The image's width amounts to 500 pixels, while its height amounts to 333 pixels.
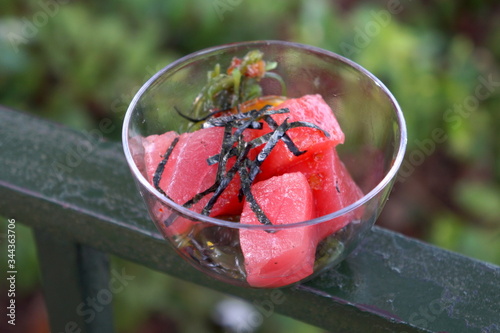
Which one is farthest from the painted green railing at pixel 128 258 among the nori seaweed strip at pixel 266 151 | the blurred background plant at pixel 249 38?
Answer: the blurred background plant at pixel 249 38

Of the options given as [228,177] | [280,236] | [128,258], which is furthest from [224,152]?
[128,258]

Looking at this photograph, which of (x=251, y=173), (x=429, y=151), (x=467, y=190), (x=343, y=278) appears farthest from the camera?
(x=429, y=151)

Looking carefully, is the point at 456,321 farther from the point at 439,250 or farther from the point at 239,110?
the point at 239,110

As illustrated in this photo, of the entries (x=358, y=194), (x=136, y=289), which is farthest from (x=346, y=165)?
(x=136, y=289)

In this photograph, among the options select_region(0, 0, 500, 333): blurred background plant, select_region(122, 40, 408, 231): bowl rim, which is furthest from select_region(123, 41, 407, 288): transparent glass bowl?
select_region(0, 0, 500, 333): blurred background plant

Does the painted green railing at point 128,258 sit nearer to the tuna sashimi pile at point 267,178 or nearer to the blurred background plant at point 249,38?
the tuna sashimi pile at point 267,178

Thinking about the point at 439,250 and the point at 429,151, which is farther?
the point at 429,151

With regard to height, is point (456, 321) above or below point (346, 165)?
below

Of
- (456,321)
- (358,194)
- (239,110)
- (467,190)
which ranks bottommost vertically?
(467,190)

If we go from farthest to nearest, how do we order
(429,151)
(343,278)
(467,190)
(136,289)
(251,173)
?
(429,151), (467,190), (136,289), (343,278), (251,173)
